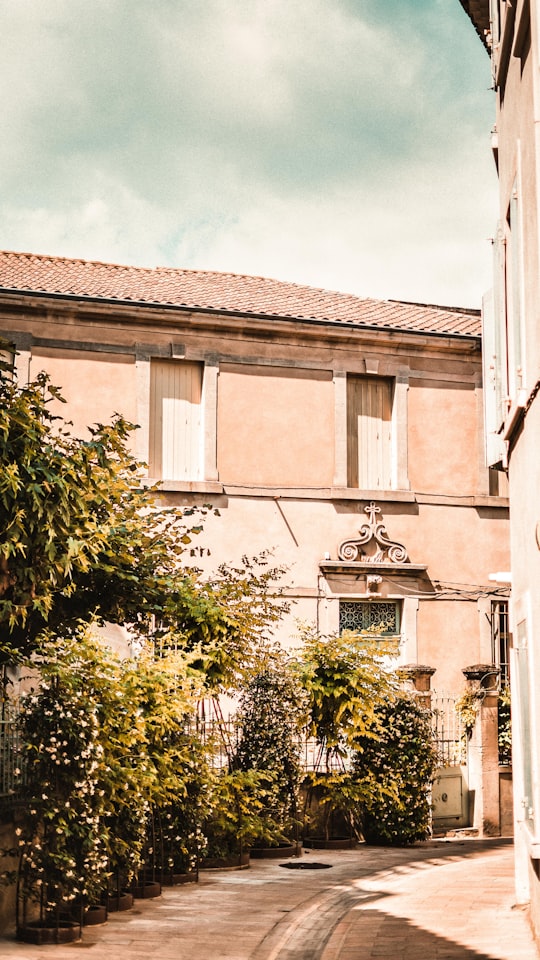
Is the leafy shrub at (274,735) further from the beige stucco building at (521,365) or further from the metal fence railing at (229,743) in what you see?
the beige stucco building at (521,365)

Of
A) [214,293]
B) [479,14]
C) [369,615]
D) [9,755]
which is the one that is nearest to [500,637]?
[369,615]

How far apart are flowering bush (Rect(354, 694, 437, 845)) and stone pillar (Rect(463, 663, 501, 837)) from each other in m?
1.00

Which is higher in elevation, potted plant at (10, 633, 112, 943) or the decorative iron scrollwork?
the decorative iron scrollwork

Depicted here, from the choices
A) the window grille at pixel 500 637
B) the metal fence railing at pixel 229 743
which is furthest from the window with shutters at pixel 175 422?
the window grille at pixel 500 637

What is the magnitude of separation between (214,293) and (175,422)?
Answer: 2.87 m


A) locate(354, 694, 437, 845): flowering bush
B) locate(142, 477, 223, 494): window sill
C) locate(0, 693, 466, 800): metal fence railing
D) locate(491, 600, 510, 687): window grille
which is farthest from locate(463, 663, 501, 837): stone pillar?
locate(142, 477, 223, 494): window sill

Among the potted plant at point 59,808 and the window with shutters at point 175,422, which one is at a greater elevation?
the window with shutters at point 175,422

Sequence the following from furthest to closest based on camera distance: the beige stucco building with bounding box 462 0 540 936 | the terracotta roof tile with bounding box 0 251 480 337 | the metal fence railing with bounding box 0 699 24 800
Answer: the terracotta roof tile with bounding box 0 251 480 337, the metal fence railing with bounding box 0 699 24 800, the beige stucco building with bounding box 462 0 540 936

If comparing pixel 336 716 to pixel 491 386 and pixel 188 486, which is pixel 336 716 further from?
pixel 491 386

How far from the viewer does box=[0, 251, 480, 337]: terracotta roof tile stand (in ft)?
64.6

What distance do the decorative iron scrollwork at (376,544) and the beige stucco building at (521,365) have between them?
28.7ft

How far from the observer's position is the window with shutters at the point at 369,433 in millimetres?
20359

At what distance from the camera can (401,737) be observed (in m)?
16.5

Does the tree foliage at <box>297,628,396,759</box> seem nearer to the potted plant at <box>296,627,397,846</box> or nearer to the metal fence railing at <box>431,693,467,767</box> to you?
the potted plant at <box>296,627,397,846</box>
